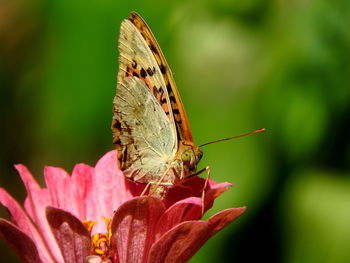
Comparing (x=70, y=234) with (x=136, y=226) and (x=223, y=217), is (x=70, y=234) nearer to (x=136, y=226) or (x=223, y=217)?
(x=136, y=226)

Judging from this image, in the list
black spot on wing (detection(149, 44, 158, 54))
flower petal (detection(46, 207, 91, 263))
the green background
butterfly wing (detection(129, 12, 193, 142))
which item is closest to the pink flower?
flower petal (detection(46, 207, 91, 263))

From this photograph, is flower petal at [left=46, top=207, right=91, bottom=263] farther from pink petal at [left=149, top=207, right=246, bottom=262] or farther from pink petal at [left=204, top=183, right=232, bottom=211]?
pink petal at [left=204, top=183, right=232, bottom=211]

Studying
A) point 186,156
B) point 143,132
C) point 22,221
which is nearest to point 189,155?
point 186,156

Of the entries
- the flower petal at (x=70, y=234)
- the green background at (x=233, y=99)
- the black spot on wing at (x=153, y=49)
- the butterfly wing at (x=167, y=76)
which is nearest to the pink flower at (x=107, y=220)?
the flower petal at (x=70, y=234)

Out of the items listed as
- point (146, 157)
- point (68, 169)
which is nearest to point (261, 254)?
point (146, 157)

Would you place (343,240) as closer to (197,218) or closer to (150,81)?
(197,218)

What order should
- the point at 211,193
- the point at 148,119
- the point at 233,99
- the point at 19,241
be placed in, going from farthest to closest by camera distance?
the point at 233,99 → the point at 148,119 → the point at 211,193 → the point at 19,241
